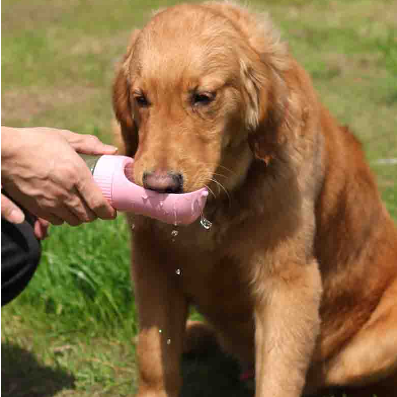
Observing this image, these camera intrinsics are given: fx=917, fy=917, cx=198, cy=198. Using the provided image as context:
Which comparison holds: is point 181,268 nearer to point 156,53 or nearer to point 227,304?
point 227,304

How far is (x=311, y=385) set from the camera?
4293 mm

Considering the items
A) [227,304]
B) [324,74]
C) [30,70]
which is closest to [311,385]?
[227,304]

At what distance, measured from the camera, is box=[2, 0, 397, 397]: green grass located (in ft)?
14.9

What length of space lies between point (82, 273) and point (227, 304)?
42.2 inches

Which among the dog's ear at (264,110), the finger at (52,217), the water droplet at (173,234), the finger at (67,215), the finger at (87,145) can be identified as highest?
the dog's ear at (264,110)

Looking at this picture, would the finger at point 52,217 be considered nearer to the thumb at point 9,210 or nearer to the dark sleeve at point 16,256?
the thumb at point 9,210

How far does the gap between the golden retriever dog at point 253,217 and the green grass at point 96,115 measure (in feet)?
1.95

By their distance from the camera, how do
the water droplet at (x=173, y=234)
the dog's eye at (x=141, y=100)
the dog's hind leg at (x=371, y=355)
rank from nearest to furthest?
1. the dog's eye at (x=141, y=100)
2. the water droplet at (x=173, y=234)
3. the dog's hind leg at (x=371, y=355)

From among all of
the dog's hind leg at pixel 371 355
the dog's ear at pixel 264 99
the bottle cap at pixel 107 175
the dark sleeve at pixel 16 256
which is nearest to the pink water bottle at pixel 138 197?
the bottle cap at pixel 107 175

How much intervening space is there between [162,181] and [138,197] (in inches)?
4.7

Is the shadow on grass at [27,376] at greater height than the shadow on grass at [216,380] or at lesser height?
lesser

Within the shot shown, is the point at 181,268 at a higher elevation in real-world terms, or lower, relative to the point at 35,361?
higher

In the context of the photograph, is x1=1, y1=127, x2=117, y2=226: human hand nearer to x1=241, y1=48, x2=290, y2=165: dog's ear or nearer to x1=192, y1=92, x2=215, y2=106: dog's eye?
x1=192, y1=92, x2=215, y2=106: dog's eye

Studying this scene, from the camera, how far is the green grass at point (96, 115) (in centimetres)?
453
